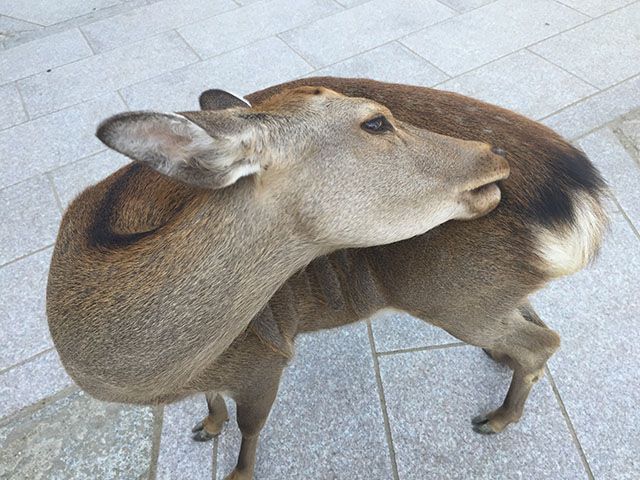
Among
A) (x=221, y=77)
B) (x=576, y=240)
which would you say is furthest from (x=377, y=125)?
(x=221, y=77)

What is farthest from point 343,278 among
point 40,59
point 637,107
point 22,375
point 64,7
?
point 64,7

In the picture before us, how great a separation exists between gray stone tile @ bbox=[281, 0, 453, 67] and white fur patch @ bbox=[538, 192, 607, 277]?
10.3ft

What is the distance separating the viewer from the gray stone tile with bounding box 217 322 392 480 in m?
2.19

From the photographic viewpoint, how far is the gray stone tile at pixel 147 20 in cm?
501

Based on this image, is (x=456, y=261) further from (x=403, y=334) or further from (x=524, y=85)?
(x=524, y=85)

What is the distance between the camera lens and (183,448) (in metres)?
2.26

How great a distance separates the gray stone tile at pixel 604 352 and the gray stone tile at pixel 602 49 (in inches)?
66.1

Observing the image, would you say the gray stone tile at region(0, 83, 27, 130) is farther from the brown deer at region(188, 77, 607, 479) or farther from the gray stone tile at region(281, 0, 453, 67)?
the brown deer at region(188, 77, 607, 479)

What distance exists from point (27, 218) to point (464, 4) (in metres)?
4.46

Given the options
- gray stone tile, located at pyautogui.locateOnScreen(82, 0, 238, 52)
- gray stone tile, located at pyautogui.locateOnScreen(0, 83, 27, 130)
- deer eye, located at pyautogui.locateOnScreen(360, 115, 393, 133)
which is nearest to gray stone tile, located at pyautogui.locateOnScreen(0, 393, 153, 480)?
deer eye, located at pyautogui.locateOnScreen(360, 115, 393, 133)

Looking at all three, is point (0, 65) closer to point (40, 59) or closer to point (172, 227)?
point (40, 59)

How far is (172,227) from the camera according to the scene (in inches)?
54.7

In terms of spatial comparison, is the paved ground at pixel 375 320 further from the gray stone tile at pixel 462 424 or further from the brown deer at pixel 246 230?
the brown deer at pixel 246 230

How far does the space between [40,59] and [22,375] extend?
359 cm
